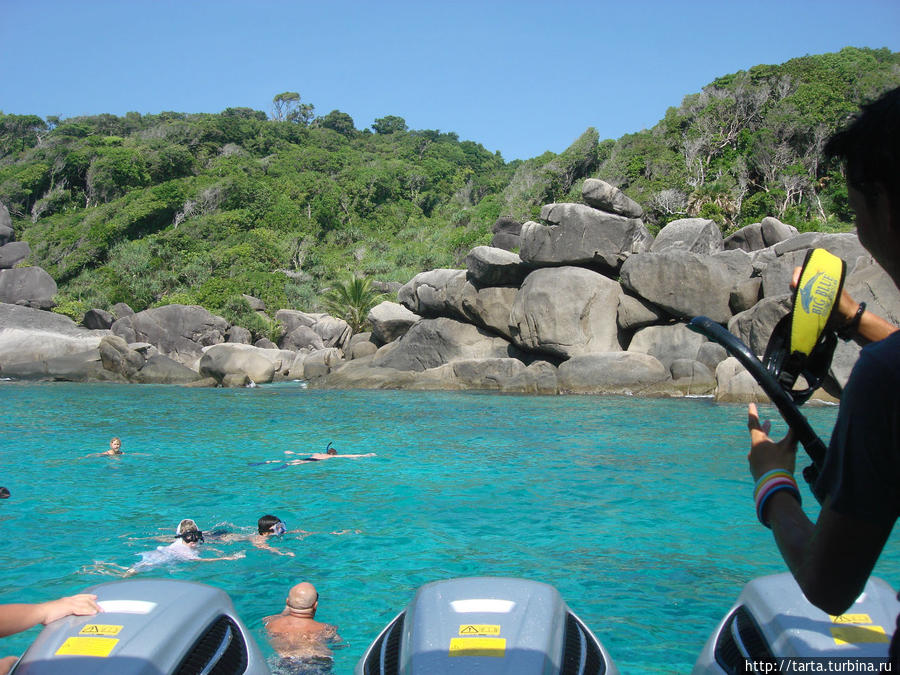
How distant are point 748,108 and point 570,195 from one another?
9.44 meters

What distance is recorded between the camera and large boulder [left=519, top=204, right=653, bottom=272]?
22.8m

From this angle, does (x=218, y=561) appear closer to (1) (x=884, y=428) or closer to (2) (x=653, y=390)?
(1) (x=884, y=428)

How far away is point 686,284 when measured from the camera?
20.8 meters

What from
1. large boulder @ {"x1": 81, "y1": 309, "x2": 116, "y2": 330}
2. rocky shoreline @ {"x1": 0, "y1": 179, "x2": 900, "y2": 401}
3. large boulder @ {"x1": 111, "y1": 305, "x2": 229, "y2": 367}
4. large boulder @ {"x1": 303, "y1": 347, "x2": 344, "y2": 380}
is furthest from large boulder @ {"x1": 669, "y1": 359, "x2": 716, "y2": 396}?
large boulder @ {"x1": 81, "y1": 309, "x2": 116, "y2": 330}

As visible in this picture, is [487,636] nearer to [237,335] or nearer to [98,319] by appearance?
[237,335]

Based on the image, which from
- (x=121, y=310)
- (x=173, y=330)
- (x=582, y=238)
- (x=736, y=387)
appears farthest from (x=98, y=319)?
(x=736, y=387)

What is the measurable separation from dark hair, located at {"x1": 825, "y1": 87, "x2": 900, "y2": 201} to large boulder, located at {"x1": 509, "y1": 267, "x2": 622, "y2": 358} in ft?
68.0

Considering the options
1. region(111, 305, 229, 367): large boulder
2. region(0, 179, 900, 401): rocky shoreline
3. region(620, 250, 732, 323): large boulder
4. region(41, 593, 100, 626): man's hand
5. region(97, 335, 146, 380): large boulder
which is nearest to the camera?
region(41, 593, 100, 626): man's hand

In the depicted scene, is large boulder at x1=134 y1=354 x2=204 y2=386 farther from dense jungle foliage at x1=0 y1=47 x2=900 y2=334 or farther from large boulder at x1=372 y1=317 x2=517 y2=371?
dense jungle foliage at x1=0 y1=47 x2=900 y2=334

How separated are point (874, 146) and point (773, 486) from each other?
0.69 metres

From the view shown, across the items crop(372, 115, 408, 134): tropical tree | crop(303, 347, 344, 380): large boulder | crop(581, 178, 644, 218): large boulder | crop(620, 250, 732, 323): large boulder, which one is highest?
crop(372, 115, 408, 134): tropical tree

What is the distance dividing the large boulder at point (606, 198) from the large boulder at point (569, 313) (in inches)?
92.1

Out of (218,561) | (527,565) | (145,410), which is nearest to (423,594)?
(527,565)

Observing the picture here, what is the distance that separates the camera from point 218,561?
21.4 feet
